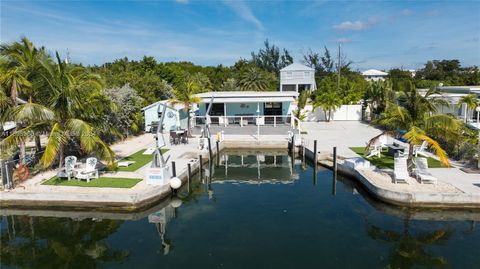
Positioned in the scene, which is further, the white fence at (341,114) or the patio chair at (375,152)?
the white fence at (341,114)

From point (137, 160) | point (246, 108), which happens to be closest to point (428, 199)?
point (137, 160)

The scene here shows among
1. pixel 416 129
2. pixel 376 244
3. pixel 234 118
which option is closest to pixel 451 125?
pixel 416 129

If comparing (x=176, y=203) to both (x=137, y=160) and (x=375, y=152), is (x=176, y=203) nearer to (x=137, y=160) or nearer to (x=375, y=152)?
(x=137, y=160)

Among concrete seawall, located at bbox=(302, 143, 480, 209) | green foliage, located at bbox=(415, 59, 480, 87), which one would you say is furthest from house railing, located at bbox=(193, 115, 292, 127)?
green foliage, located at bbox=(415, 59, 480, 87)

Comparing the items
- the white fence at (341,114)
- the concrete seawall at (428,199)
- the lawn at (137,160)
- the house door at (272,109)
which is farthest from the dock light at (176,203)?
the white fence at (341,114)

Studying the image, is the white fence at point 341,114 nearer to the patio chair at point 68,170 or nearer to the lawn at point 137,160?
the lawn at point 137,160
